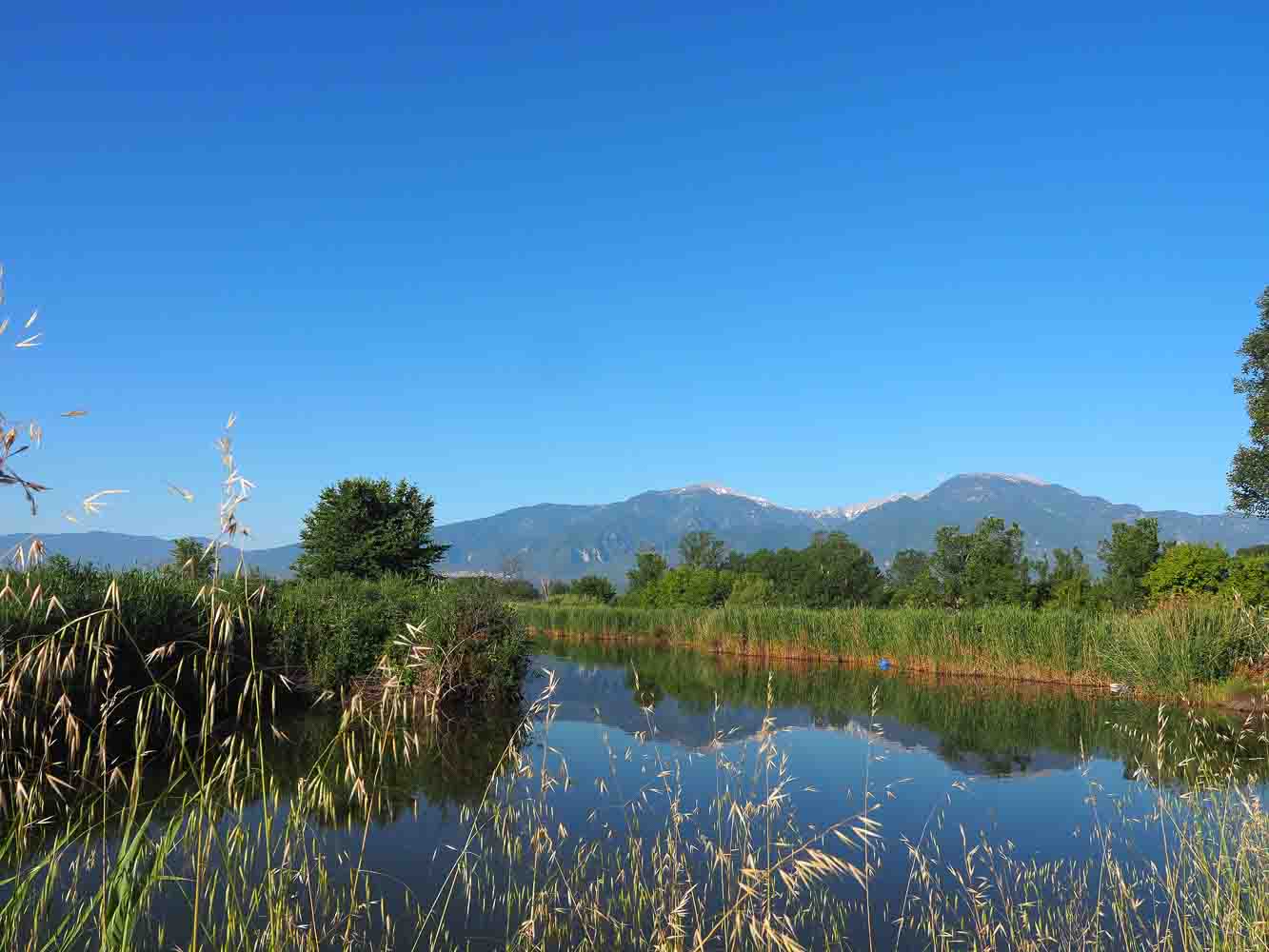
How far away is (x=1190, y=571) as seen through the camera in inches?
995

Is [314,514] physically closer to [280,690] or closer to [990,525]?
[280,690]

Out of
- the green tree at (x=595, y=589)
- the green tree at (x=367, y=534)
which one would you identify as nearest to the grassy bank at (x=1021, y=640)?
the green tree at (x=367, y=534)

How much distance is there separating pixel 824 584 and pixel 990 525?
12.6 metres

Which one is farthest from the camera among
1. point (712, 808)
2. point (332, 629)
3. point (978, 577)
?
point (978, 577)

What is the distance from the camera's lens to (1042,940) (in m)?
6.34

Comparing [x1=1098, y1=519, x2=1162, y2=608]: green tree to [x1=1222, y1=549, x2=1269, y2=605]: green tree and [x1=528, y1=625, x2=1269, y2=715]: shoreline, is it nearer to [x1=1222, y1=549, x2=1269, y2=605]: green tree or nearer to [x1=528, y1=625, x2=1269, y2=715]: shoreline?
[x1=1222, y1=549, x2=1269, y2=605]: green tree

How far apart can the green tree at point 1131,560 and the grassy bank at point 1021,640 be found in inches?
103

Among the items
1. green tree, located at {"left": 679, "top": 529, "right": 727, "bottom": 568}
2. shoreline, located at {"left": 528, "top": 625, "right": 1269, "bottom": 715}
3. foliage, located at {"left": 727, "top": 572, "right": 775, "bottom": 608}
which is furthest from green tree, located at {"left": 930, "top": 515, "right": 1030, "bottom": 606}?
green tree, located at {"left": 679, "top": 529, "right": 727, "bottom": 568}

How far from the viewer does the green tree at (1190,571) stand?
24.8 m

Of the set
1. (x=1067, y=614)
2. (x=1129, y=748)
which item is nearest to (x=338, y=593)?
(x=1129, y=748)

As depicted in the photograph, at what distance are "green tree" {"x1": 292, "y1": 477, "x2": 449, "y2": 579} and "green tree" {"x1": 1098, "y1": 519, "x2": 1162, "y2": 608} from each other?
22329 millimetres

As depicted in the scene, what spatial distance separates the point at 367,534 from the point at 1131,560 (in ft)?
82.0

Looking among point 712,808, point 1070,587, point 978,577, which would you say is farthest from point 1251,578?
point 712,808

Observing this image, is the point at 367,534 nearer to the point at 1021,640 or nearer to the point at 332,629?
the point at 332,629
